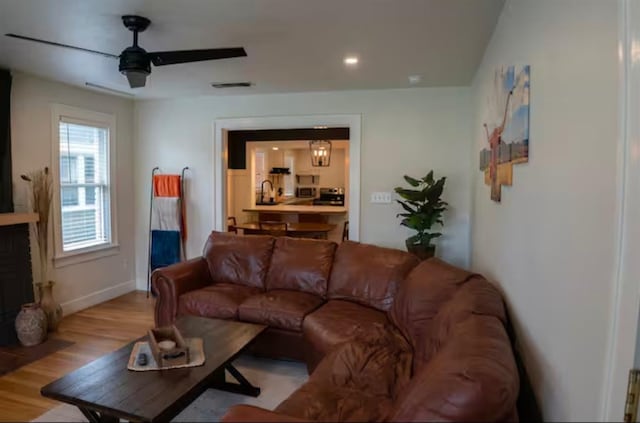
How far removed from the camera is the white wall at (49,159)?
3891 mm

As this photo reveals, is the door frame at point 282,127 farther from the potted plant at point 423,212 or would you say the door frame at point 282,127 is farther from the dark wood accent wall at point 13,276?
the dark wood accent wall at point 13,276

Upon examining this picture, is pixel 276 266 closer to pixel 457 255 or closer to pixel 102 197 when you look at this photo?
pixel 457 255

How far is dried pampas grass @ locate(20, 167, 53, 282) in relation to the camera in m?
3.88

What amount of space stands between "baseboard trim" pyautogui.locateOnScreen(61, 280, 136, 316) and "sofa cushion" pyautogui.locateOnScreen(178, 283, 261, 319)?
5.92 ft

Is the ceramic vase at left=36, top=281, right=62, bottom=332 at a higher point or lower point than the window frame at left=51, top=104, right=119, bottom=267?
lower

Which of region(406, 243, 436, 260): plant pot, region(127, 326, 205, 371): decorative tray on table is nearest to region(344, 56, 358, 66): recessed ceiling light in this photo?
region(406, 243, 436, 260): plant pot

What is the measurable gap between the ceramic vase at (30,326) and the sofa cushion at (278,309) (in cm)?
190

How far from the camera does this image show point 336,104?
4.68 metres

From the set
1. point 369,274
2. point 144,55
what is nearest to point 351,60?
point 144,55

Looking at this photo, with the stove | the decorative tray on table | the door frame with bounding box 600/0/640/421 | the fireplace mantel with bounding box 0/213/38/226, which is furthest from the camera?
the stove

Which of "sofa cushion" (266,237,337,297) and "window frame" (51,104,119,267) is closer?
"sofa cushion" (266,237,337,297)

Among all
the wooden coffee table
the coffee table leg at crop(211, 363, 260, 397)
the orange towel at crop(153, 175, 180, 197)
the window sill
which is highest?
the orange towel at crop(153, 175, 180, 197)

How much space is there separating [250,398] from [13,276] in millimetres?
2602

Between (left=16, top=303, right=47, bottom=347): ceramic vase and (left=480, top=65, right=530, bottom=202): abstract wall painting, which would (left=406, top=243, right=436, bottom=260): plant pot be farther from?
(left=16, top=303, right=47, bottom=347): ceramic vase
